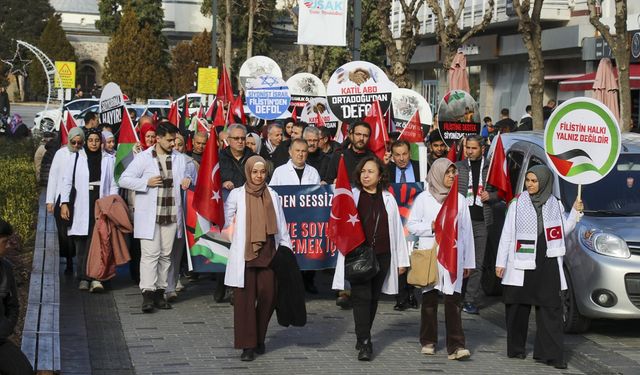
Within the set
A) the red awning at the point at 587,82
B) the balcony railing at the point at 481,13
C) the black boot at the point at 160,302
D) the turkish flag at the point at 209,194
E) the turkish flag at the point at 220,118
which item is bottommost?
the black boot at the point at 160,302

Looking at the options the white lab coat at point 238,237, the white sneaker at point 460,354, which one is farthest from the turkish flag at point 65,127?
the white sneaker at point 460,354

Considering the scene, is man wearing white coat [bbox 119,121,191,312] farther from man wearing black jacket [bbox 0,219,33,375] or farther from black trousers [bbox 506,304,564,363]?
man wearing black jacket [bbox 0,219,33,375]

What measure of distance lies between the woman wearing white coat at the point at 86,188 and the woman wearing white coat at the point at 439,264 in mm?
4417

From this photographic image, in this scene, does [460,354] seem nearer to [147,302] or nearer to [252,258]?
[252,258]

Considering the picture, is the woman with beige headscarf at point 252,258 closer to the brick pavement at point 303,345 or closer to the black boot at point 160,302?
the brick pavement at point 303,345

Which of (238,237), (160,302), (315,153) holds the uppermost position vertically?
(315,153)

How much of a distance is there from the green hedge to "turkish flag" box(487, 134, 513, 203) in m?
5.72

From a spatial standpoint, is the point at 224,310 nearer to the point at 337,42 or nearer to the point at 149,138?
the point at 149,138

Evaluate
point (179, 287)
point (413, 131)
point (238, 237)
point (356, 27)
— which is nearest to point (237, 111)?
point (356, 27)

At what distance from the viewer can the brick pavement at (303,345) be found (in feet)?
32.0

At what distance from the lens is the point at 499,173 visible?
41.2 feet

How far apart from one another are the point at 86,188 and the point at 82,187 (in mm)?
44

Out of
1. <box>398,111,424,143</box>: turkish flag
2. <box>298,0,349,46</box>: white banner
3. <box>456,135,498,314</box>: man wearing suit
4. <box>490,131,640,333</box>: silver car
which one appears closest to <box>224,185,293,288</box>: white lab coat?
<box>490,131,640,333</box>: silver car

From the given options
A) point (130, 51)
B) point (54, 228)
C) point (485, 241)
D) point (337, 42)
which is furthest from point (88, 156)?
point (130, 51)
